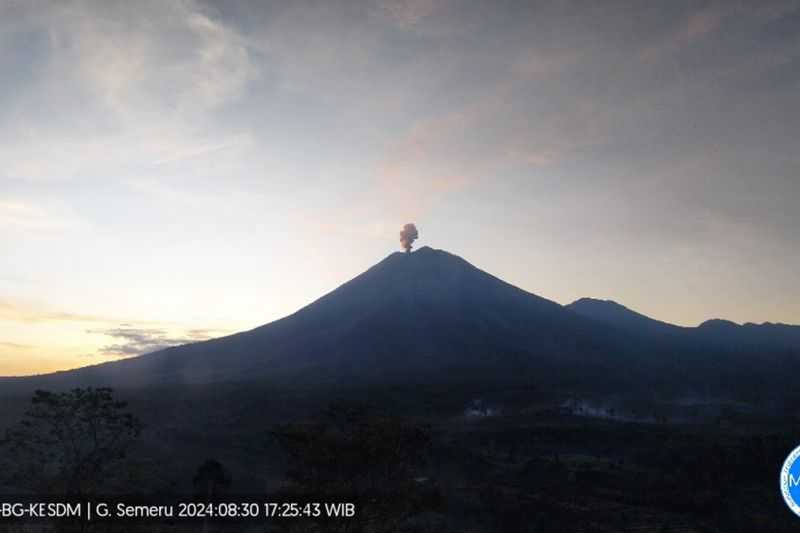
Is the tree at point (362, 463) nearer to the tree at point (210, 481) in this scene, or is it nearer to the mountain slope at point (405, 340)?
the tree at point (210, 481)

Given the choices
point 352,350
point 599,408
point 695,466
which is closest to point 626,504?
point 695,466

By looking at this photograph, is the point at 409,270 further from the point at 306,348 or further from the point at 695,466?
the point at 695,466

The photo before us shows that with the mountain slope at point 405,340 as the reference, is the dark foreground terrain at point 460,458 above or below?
below

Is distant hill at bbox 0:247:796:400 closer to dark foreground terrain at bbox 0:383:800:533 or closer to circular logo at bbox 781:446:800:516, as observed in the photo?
dark foreground terrain at bbox 0:383:800:533

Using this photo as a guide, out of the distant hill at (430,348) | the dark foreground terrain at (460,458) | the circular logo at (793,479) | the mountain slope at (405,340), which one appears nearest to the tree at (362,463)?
the dark foreground terrain at (460,458)

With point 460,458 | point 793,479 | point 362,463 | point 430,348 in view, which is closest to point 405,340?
point 430,348

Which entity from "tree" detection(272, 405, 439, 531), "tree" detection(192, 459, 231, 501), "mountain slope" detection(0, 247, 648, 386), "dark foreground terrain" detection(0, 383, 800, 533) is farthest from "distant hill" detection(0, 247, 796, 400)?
"tree" detection(272, 405, 439, 531)

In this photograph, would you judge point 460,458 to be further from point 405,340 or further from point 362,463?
point 405,340
